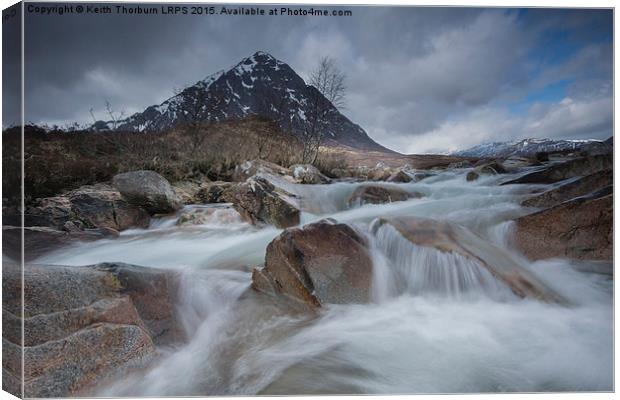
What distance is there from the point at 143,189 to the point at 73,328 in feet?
3.88

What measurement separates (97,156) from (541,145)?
387 cm

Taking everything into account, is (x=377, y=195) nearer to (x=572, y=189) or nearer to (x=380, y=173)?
(x=380, y=173)

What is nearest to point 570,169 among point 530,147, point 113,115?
point 530,147

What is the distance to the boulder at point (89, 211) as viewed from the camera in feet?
10.1

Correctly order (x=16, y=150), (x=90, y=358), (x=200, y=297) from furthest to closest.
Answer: (x=200, y=297) → (x=16, y=150) → (x=90, y=358)

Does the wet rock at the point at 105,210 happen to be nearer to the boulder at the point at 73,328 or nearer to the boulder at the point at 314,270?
the boulder at the point at 73,328

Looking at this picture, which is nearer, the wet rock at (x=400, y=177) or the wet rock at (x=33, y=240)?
the wet rock at (x=33, y=240)

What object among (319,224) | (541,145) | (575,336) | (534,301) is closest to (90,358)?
→ (319,224)

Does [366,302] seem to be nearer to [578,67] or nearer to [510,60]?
[510,60]

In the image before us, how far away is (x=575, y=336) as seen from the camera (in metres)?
3.24

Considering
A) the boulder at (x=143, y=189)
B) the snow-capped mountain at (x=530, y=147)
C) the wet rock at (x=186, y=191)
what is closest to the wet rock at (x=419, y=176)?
the snow-capped mountain at (x=530, y=147)

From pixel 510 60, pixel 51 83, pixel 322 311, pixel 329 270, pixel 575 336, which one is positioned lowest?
pixel 575 336

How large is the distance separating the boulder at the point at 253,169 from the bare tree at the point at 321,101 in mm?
313

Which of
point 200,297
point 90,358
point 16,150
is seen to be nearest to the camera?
point 90,358
